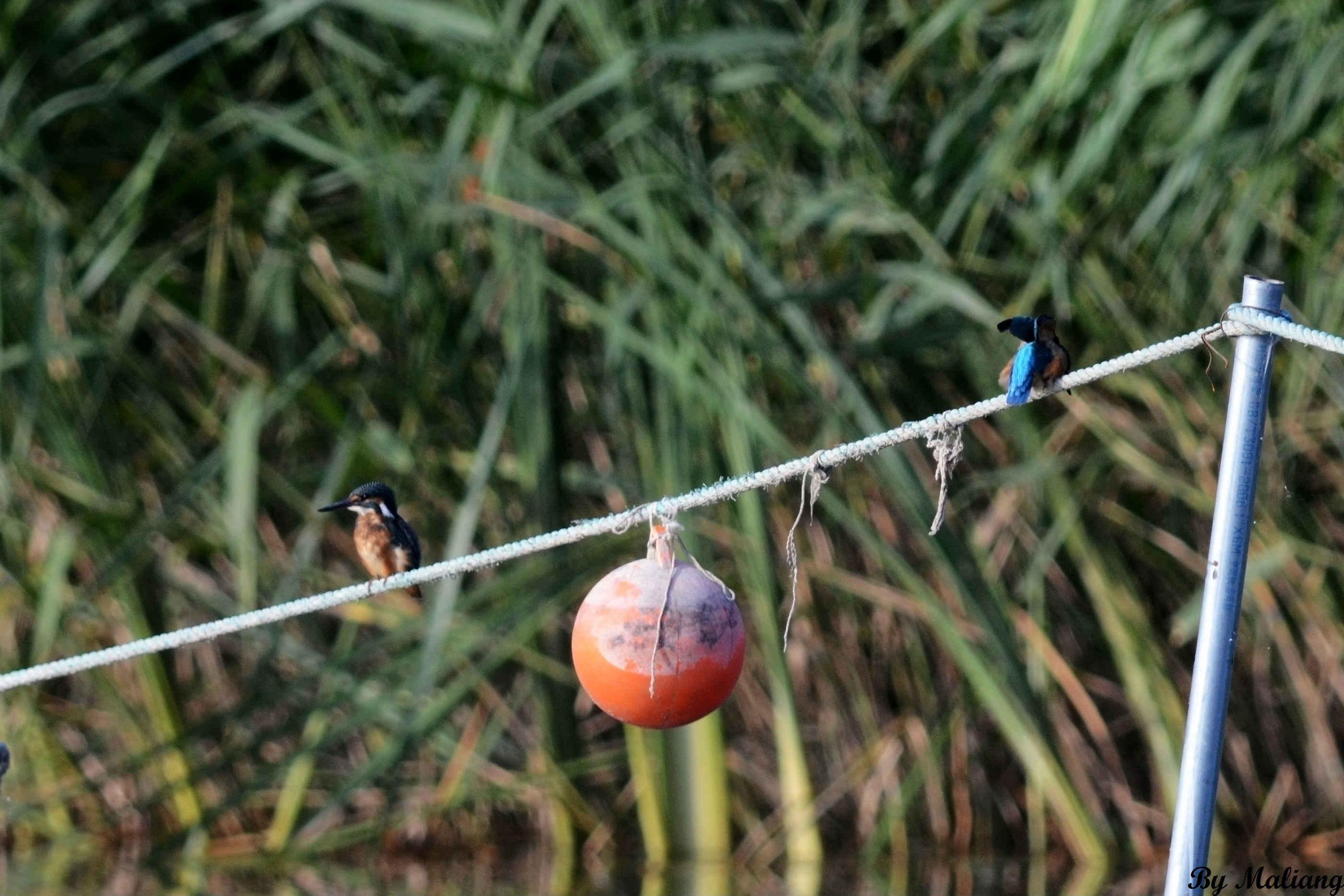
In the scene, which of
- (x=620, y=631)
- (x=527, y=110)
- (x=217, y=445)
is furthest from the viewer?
(x=217, y=445)

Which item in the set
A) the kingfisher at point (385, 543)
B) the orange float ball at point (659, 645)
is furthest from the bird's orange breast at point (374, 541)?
the orange float ball at point (659, 645)

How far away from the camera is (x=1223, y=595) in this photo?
1.98 meters

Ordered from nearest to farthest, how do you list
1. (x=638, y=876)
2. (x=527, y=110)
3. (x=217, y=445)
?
1. (x=527, y=110)
2. (x=638, y=876)
3. (x=217, y=445)

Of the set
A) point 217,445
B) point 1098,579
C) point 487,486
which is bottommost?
point 1098,579

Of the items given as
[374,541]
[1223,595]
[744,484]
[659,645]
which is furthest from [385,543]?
[1223,595]

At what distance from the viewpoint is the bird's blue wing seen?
7.93 feet

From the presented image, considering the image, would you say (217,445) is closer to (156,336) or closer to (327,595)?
(156,336)

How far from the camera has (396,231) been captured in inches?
178

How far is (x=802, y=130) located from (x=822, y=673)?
1.31 m

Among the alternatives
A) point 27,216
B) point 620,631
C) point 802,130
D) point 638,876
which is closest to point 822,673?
point 638,876

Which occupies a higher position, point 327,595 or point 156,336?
point 156,336

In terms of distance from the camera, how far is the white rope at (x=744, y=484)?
2027 mm

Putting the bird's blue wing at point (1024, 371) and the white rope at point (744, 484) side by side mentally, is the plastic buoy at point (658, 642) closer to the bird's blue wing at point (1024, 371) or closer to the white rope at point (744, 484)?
the white rope at point (744, 484)

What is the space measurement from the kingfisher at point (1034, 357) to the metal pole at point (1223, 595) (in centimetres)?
42
